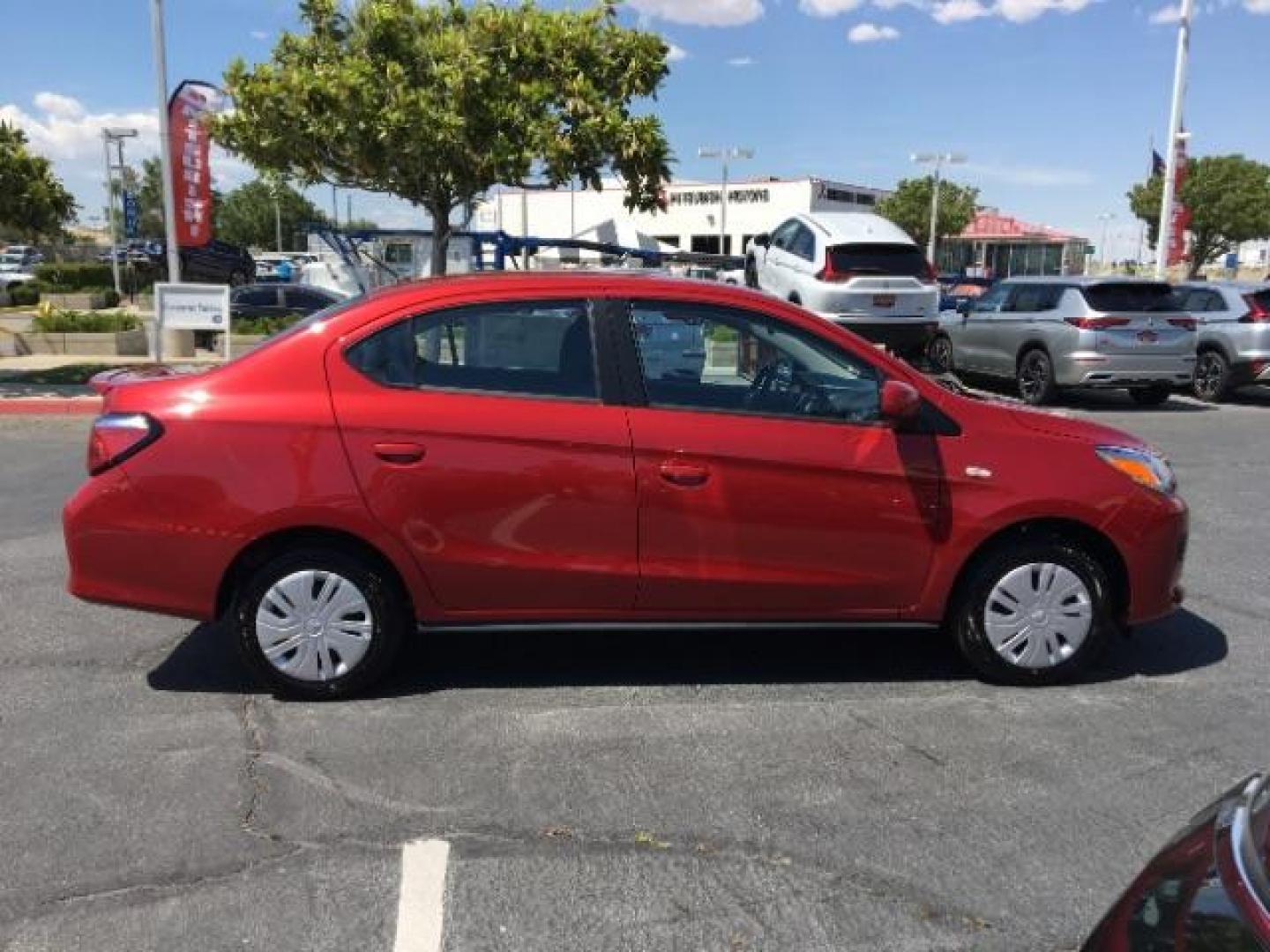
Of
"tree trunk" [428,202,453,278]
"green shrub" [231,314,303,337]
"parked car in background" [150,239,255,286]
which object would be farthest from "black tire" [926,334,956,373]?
"parked car in background" [150,239,255,286]

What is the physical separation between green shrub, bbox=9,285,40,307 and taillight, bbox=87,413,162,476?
3313cm

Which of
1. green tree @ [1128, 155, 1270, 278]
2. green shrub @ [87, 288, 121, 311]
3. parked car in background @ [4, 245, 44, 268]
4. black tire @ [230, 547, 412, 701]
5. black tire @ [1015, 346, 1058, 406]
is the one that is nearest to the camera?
black tire @ [230, 547, 412, 701]

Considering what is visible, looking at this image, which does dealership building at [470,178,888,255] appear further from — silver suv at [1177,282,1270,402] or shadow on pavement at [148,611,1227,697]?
shadow on pavement at [148,611,1227,697]

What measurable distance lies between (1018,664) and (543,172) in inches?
433

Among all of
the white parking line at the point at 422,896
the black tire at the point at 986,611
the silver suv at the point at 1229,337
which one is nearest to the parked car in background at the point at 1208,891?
the white parking line at the point at 422,896

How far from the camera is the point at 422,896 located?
3.07 metres

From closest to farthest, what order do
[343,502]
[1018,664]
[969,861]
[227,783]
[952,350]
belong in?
[969,861]
[227,783]
[343,502]
[1018,664]
[952,350]

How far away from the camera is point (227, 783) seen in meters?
3.74

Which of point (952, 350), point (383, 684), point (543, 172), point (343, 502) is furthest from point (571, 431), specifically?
point (952, 350)

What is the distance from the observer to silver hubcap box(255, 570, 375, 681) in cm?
429

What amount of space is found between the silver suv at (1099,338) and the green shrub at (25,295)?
29.5 meters

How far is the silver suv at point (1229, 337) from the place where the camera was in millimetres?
15047

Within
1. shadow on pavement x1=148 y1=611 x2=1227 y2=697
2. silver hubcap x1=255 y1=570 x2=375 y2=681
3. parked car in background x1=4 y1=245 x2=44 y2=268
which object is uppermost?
parked car in background x1=4 y1=245 x2=44 y2=268

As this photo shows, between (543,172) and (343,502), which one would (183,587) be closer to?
(343,502)
